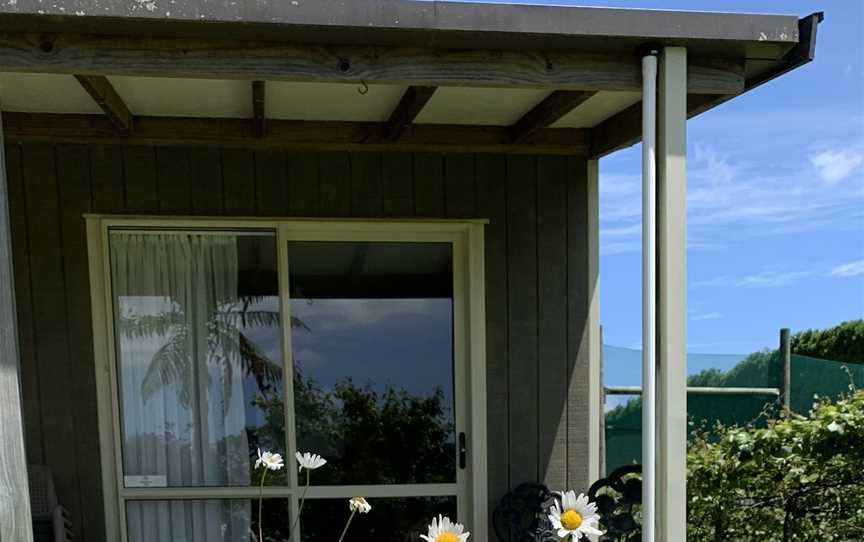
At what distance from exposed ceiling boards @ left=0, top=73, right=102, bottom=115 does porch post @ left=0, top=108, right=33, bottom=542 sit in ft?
2.38

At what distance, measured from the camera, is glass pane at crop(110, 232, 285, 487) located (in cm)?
253

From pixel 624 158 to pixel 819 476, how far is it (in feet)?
5.94

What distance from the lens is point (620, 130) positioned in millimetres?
2375

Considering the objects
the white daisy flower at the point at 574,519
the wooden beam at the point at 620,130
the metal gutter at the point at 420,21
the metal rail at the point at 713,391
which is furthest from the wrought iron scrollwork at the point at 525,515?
the metal rail at the point at 713,391

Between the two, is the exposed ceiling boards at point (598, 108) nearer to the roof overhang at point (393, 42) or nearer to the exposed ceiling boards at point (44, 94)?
→ the roof overhang at point (393, 42)

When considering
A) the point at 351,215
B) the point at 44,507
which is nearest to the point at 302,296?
the point at 351,215

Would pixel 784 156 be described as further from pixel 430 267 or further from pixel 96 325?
pixel 96 325

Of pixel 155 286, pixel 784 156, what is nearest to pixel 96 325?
pixel 155 286

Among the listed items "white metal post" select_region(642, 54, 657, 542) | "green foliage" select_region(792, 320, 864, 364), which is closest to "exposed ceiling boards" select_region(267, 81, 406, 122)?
"white metal post" select_region(642, 54, 657, 542)

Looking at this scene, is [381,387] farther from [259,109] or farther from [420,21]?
[420,21]

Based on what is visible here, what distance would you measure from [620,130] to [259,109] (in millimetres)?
1488

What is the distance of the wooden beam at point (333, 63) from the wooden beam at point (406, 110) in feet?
1.07

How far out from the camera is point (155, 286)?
254 cm

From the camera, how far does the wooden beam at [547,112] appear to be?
6.47 feet
